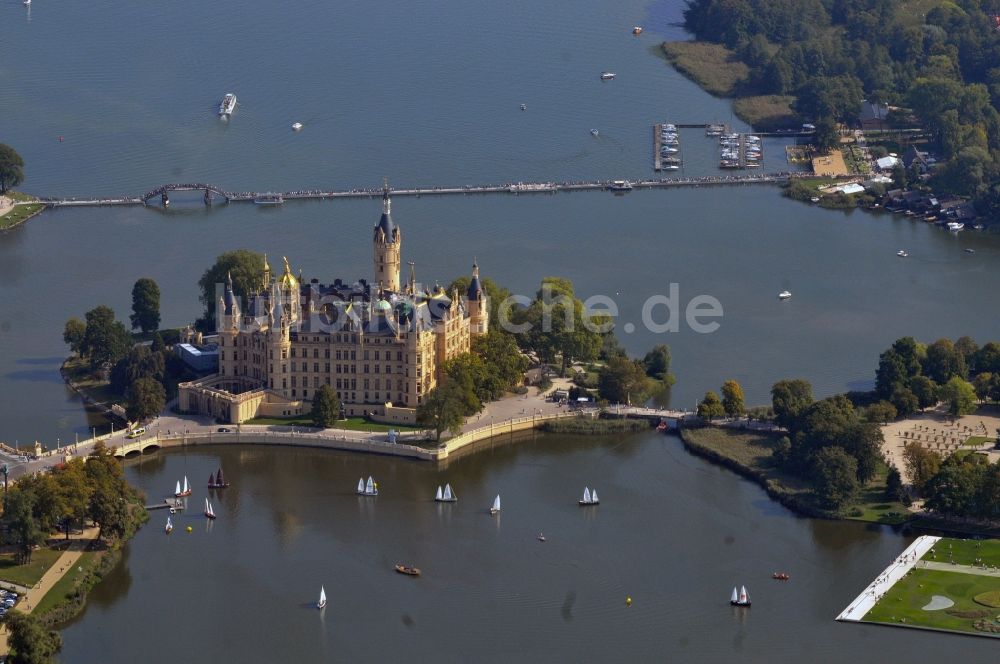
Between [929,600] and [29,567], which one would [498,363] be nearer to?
[29,567]

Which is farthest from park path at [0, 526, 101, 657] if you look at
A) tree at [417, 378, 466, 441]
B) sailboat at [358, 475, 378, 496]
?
tree at [417, 378, 466, 441]

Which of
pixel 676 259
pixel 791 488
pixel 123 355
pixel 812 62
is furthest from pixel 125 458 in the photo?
pixel 812 62

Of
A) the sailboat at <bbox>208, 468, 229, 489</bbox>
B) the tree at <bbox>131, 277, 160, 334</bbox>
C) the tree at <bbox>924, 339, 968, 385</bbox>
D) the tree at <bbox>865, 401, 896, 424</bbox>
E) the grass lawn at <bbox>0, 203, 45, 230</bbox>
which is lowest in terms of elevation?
the sailboat at <bbox>208, 468, 229, 489</bbox>

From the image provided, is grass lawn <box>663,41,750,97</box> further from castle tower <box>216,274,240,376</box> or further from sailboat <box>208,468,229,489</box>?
sailboat <box>208,468,229,489</box>

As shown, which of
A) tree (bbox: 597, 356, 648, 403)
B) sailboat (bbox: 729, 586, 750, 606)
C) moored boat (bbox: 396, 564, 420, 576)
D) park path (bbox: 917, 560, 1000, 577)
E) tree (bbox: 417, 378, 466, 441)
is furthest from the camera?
tree (bbox: 597, 356, 648, 403)

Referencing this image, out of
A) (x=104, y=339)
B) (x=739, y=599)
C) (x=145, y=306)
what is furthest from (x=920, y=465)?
(x=145, y=306)
